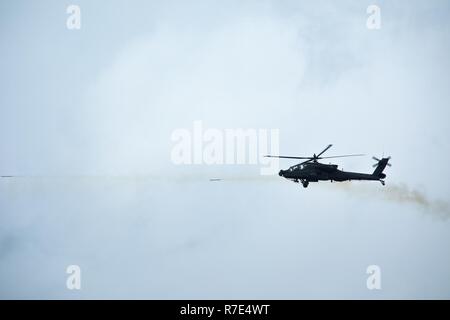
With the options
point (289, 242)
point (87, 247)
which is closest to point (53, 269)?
point (87, 247)

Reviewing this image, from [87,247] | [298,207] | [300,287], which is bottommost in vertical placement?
[300,287]

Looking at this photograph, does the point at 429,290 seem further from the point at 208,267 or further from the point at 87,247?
the point at 87,247

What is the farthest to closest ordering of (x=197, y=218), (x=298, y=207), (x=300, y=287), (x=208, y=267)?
1. (x=300, y=287)
2. (x=208, y=267)
3. (x=197, y=218)
4. (x=298, y=207)

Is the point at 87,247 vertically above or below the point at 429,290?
above

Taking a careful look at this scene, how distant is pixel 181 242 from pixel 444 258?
38949 mm

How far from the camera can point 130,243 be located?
279 ft

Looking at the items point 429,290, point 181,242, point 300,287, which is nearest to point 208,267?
point 181,242
